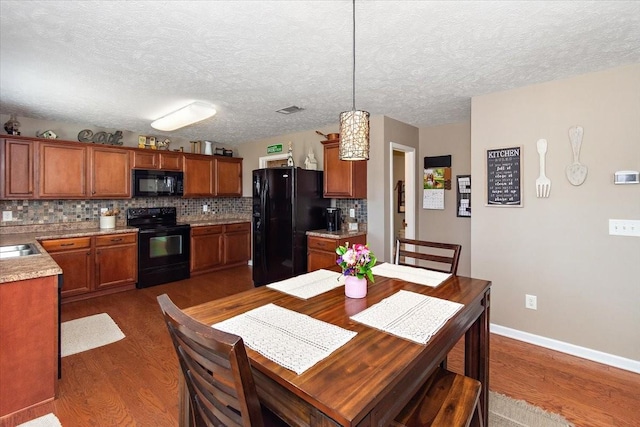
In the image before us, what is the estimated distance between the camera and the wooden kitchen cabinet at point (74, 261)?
3.57 metres

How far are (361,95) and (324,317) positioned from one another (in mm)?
2358

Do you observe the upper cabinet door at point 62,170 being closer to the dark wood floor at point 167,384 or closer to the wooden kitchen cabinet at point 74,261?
the wooden kitchen cabinet at point 74,261

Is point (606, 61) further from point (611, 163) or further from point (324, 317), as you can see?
point (324, 317)

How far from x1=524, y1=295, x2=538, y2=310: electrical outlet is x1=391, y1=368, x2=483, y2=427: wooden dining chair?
1854 millimetres

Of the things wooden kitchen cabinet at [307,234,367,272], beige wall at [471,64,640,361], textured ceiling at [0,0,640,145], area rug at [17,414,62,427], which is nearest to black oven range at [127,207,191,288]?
textured ceiling at [0,0,640,145]

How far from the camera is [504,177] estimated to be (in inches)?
112

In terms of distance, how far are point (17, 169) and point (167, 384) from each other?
11.0 feet

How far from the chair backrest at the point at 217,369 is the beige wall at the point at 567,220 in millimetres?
2867

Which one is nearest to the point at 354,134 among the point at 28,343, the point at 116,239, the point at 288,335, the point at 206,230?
the point at 288,335

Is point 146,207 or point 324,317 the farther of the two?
point 146,207

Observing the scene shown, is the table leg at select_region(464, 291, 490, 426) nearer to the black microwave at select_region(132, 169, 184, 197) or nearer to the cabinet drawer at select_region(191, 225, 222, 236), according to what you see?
the cabinet drawer at select_region(191, 225, 222, 236)

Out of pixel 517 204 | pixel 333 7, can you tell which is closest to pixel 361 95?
pixel 333 7

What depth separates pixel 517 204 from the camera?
280cm

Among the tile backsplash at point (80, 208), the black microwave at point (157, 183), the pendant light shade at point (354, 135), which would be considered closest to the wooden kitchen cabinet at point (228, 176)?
the tile backsplash at point (80, 208)
